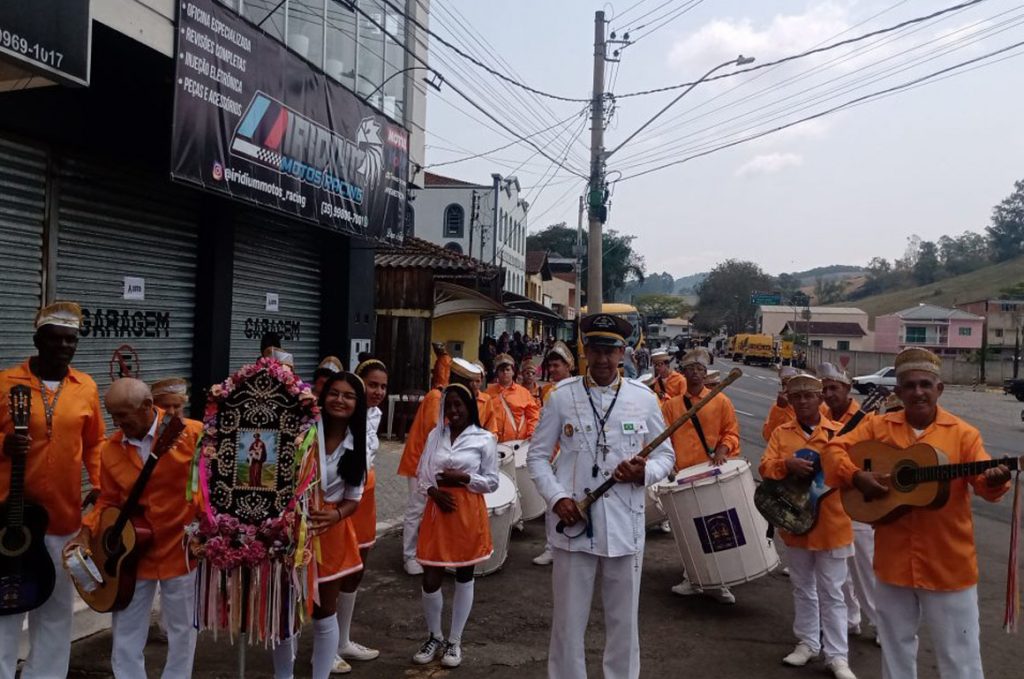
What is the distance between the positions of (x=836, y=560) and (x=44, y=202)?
730 centimetres

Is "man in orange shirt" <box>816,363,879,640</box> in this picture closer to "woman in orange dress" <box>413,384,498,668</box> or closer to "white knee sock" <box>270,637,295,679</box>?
"woman in orange dress" <box>413,384,498,668</box>

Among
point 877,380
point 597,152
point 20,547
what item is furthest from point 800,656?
point 877,380

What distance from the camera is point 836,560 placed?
5441mm

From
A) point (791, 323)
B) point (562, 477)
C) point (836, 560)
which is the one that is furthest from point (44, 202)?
point (791, 323)

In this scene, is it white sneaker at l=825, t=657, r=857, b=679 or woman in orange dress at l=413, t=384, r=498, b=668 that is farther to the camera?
woman in orange dress at l=413, t=384, r=498, b=668

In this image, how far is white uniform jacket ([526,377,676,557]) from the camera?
439 cm

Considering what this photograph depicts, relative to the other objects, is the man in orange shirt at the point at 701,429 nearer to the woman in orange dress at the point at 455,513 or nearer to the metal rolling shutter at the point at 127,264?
the woman in orange dress at the point at 455,513

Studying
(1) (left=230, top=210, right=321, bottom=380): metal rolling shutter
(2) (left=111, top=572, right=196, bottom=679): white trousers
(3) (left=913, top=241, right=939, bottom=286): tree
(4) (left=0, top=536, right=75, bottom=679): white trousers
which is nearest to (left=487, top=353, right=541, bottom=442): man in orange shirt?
(1) (left=230, top=210, right=321, bottom=380): metal rolling shutter

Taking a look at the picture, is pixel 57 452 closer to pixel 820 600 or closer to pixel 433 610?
pixel 433 610

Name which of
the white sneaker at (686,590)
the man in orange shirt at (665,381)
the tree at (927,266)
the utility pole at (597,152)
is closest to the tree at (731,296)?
the tree at (927,266)

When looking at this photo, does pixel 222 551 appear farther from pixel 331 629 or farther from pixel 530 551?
pixel 530 551

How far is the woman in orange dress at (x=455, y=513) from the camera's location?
547 cm

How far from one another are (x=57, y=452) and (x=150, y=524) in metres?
0.72

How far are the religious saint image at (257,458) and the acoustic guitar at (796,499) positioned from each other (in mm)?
3258
